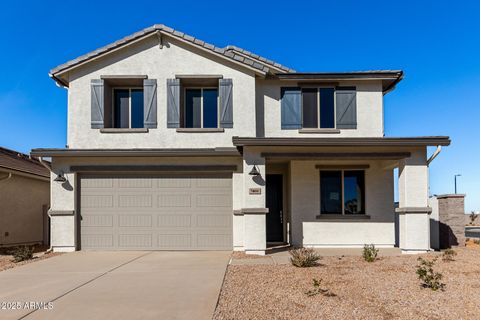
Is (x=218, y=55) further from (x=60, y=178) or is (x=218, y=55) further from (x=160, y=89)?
(x=60, y=178)

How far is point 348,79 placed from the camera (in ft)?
41.8

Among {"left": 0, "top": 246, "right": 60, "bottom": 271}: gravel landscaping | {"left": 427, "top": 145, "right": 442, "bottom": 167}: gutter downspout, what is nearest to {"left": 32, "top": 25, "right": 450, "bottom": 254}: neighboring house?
{"left": 427, "top": 145, "right": 442, "bottom": 167}: gutter downspout

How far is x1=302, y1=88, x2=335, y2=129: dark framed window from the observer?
12867 millimetres

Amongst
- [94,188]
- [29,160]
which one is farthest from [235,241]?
[29,160]

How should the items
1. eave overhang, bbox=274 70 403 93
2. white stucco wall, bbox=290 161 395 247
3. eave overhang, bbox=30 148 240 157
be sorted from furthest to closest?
eave overhang, bbox=274 70 403 93
white stucco wall, bbox=290 161 395 247
eave overhang, bbox=30 148 240 157

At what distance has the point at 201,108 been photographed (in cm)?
1278

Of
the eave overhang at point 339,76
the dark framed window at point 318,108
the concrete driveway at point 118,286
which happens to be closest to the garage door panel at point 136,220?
the concrete driveway at point 118,286

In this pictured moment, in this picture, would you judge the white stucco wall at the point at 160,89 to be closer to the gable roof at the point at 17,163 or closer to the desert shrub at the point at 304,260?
the gable roof at the point at 17,163

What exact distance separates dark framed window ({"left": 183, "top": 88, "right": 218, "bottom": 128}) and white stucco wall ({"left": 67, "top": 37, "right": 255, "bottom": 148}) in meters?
0.60

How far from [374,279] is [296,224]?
4936 millimetres

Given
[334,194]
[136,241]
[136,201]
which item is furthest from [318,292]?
[136,201]

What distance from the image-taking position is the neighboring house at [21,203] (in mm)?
13297

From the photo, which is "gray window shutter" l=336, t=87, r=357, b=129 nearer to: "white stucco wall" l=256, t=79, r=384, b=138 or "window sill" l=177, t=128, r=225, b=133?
"white stucco wall" l=256, t=79, r=384, b=138

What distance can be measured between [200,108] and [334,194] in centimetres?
552
